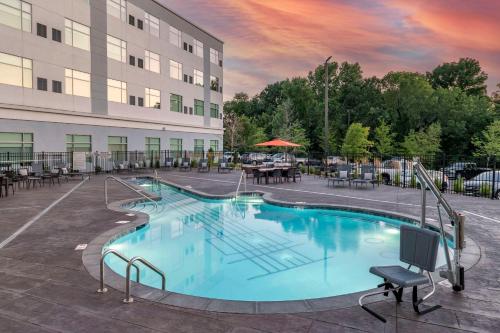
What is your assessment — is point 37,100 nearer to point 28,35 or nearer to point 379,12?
point 28,35

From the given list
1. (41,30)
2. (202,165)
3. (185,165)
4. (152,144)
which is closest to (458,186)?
(202,165)

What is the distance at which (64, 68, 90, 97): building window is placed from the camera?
24.5m

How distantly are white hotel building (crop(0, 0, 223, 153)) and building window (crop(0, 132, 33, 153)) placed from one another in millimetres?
58

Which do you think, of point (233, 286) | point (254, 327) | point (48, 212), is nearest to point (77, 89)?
point (48, 212)

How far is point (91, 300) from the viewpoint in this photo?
4.42 m

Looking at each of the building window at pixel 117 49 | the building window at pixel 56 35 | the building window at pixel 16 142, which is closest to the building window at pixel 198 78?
the building window at pixel 117 49

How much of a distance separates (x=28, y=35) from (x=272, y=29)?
16690 mm

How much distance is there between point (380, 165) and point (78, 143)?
21727 mm

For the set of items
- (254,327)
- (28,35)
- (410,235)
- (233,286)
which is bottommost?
(233,286)

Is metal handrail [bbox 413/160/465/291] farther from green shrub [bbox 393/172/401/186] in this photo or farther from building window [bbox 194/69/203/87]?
building window [bbox 194/69/203/87]

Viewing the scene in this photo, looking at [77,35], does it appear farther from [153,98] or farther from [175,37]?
[175,37]

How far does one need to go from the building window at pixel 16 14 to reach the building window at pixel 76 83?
3.68 meters

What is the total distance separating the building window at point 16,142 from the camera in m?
20.9

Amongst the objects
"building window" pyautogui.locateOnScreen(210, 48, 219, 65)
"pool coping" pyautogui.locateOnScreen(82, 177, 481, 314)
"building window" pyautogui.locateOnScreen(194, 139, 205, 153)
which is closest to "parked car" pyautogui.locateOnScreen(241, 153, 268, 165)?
"building window" pyautogui.locateOnScreen(194, 139, 205, 153)
